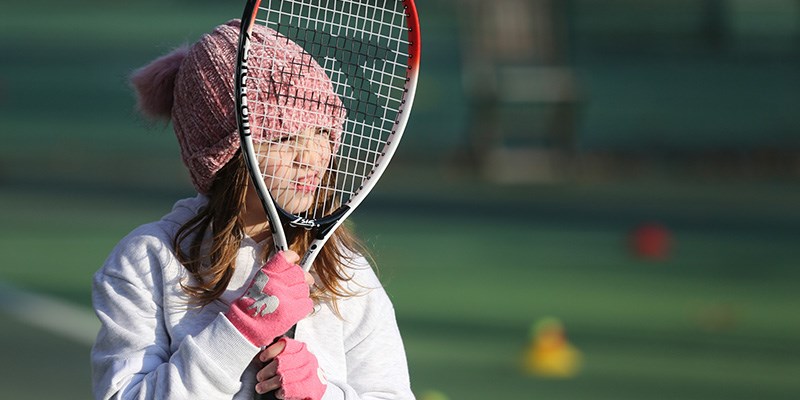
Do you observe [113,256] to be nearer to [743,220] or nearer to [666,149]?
[743,220]

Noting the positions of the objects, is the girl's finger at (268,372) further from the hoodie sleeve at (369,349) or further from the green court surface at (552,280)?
the green court surface at (552,280)

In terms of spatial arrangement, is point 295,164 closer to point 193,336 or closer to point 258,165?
point 258,165

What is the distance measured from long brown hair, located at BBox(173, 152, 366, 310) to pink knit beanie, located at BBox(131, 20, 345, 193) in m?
0.04

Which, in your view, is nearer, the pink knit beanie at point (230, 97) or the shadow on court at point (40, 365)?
the pink knit beanie at point (230, 97)

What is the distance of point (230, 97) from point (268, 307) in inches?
15.7

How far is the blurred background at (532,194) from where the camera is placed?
6.17m

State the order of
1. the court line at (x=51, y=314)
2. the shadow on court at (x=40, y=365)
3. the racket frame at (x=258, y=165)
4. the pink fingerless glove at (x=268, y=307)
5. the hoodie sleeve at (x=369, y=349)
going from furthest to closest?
1. the court line at (x=51, y=314)
2. the shadow on court at (x=40, y=365)
3. the hoodie sleeve at (x=369, y=349)
4. the racket frame at (x=258, y=165)
5. the pink fingerless glove at (x=268, y=307)

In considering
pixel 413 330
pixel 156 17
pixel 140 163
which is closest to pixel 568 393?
pixel 413 330

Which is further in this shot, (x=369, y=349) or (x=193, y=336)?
(x=369, y=349)

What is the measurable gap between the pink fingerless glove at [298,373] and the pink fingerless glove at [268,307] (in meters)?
0.05

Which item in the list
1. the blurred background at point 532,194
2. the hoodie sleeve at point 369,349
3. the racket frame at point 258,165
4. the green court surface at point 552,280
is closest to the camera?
the racket frame at point 258,165

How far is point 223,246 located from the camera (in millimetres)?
2498

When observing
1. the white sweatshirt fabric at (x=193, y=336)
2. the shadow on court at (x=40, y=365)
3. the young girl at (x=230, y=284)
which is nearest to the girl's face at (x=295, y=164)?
the young girl at (x=230, y=284)

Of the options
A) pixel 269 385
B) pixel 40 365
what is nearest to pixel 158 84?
pixel 269 385
